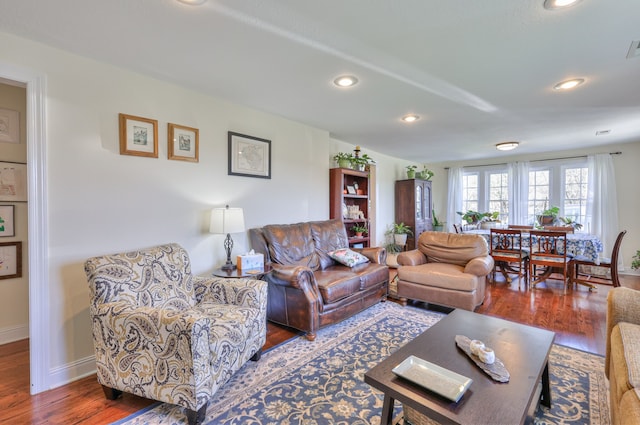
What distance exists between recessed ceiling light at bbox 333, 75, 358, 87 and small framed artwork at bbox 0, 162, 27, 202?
3018 mm

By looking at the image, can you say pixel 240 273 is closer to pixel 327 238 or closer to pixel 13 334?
pixel 327 238

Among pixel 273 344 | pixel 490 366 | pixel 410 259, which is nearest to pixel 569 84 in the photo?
pixel 410 259

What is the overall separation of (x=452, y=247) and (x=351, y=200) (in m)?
1.84

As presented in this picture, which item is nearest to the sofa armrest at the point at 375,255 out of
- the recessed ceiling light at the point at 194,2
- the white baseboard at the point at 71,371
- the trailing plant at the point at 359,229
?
the trailing plant at the point at 359,229

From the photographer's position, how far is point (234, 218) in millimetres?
2623

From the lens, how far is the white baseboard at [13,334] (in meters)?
2.52

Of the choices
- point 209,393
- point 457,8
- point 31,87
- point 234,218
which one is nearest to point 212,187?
point 234,218

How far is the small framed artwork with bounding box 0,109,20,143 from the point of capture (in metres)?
2.57

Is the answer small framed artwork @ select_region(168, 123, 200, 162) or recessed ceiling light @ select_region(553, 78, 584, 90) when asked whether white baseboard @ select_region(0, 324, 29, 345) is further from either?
recessed ceiling light @ select_region(553, 78, 584, 90)

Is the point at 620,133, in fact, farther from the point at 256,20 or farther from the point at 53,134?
the point at 53,134

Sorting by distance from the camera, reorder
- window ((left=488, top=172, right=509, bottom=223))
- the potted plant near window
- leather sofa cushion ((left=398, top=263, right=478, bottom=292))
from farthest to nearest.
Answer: window ((left=488, top=172, right=509, bottom=223)) < the potted plant near window < leather sofa cushion ((left=398, top=263, right=478, bottom=292))

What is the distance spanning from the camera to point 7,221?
8.54ft

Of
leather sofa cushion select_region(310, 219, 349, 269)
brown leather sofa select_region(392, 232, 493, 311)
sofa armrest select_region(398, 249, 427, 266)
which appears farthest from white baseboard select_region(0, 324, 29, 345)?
sofa armrest select_region(398, 249, 427, 266)

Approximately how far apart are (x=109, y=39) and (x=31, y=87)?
0.62m
